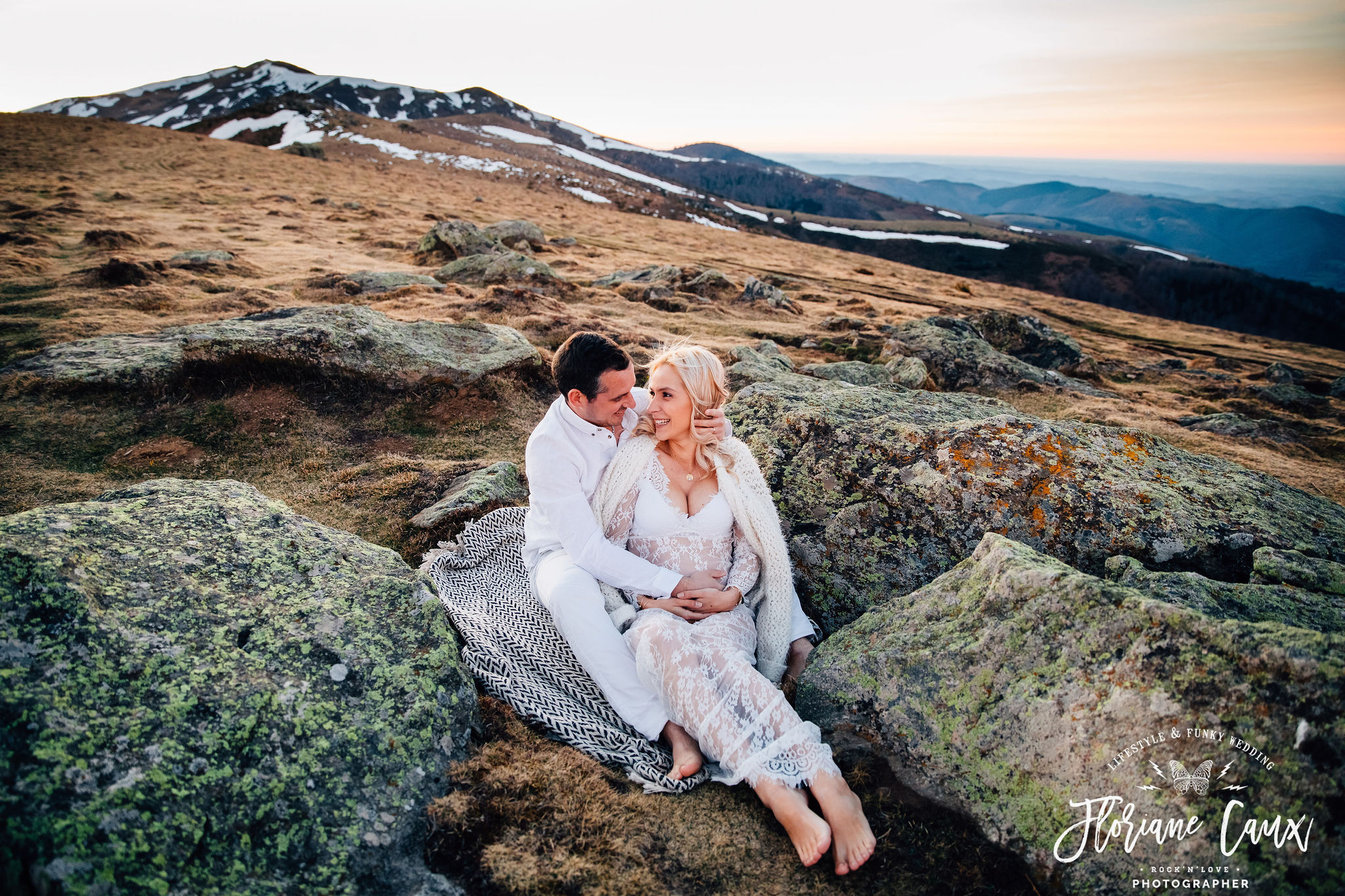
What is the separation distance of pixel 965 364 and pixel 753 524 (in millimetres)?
11817

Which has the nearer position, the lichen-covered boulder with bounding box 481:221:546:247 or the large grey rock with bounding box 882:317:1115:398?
the large grey rock with bounding box 882:317:1115:398

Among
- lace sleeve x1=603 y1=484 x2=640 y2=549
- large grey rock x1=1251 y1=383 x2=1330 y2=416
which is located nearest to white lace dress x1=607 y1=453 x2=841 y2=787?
lace sleeve x1=603 y1=484 x2=640 y2=549

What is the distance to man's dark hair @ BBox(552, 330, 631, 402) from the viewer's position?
16.6ft

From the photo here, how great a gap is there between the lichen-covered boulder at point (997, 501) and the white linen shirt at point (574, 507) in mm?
1592

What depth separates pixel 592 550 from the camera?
188 inches

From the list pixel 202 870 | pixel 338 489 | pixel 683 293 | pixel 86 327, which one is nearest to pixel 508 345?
pixel 338 489

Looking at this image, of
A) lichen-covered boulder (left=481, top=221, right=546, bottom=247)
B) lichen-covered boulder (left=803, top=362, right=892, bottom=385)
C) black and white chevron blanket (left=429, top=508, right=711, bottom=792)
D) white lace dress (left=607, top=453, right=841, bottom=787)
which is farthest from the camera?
lichen-covered boulder (left=481, top=221, right=546, bottom=247)

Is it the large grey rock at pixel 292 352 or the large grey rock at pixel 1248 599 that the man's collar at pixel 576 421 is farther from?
the large grey rock at pixel 292 352

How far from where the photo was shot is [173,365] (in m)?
8.72

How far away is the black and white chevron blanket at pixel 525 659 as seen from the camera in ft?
13.5

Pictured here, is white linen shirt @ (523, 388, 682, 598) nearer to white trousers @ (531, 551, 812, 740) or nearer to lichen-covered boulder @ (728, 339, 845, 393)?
white trousers @ (531, 551, 812, 740)

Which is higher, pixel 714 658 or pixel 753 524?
pixel 753 524

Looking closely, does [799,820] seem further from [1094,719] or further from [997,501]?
[997,501]

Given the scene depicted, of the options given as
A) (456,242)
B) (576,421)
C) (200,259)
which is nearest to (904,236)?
(456,242)
